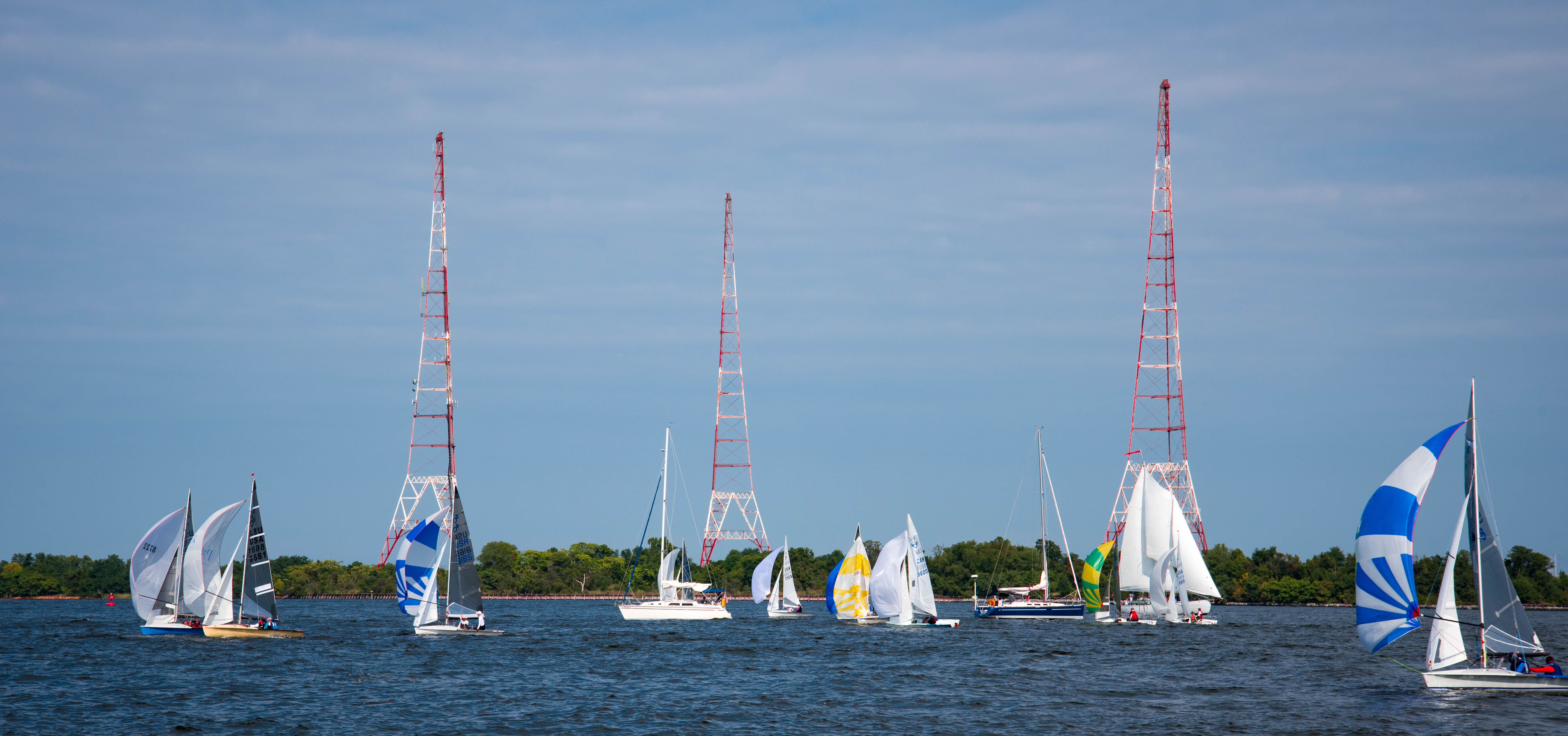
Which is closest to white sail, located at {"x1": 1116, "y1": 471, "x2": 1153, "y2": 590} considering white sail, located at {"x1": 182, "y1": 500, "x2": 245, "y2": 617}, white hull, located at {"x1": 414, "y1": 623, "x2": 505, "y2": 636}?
white hull, located at {"x1": 414, "y1": 623, "x2": 505, "y2": 636}

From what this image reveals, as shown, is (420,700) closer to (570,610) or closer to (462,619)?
(462,619)

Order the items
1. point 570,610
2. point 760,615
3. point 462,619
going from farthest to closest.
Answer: point 570,610 < point 760,615 < point 462,619

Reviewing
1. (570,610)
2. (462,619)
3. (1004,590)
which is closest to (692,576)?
(570,610)

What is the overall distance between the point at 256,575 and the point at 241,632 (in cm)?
388

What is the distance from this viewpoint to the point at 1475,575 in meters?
35.7

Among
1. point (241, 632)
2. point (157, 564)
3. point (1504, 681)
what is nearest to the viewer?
point (1504, 681)

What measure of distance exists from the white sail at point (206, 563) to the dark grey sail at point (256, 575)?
125 cm

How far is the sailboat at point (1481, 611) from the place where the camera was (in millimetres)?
34844

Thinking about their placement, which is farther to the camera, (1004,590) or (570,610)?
(570,610)

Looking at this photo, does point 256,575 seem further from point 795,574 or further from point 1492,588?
point 795,574

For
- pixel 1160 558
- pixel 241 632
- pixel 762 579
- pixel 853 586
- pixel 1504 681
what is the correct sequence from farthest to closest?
pixel 762 579, pixel 853 586, pixel 1160 558, pixel 241 632, pixel 1504 681

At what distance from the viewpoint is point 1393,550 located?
116 ft

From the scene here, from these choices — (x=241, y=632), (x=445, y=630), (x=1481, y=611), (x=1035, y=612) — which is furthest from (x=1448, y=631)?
(x=1035, y=612)

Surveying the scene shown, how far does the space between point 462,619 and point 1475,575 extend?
4542 cm
